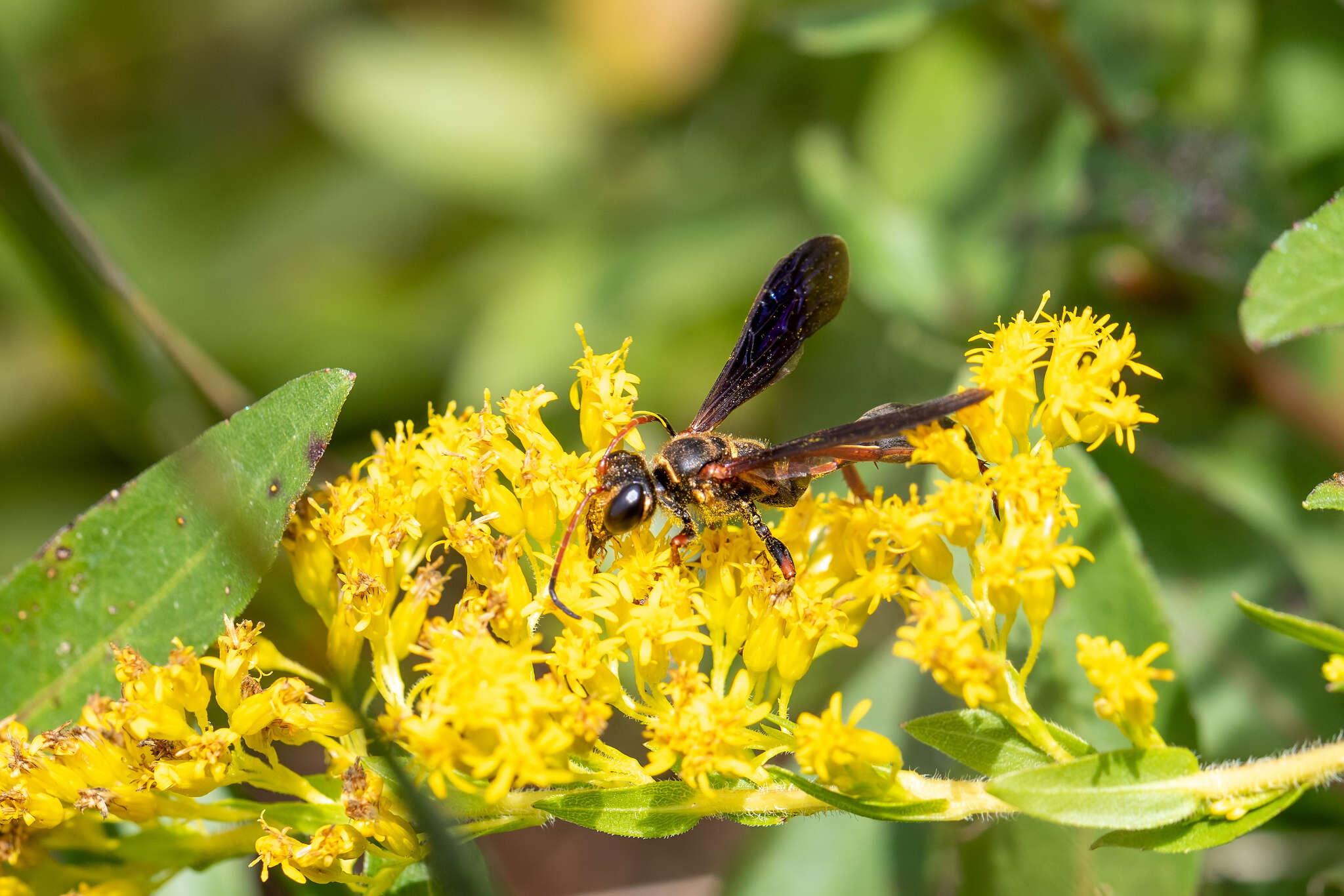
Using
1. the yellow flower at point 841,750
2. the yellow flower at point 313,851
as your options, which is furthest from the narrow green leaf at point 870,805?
the yellow flower at point 313,851

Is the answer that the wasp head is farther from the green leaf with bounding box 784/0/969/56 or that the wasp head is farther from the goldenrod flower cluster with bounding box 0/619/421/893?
the green leaf with bounding box 784/0/969/56

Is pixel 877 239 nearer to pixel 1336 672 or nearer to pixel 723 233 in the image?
pixel 723 233

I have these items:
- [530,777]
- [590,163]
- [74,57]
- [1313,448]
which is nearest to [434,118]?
[590,163]

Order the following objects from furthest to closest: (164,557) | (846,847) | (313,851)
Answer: (846,847) → (164,557) → (313,851)

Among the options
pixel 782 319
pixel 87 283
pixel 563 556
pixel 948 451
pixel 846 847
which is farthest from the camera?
pixel 87 283

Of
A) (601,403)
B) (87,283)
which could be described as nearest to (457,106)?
(87,283)

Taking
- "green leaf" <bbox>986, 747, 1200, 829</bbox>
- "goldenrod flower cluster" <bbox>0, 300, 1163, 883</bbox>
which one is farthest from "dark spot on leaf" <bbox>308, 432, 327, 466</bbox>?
"green leaf" <bbox>986, 747, 1200, 829</bbox>

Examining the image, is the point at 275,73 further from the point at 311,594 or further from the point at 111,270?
the point at 311,594
